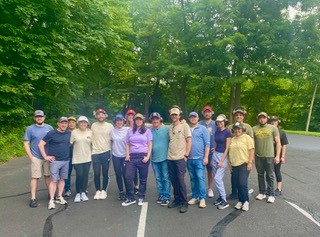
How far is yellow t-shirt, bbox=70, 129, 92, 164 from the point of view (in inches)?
229

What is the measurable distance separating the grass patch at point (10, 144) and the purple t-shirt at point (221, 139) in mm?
7143

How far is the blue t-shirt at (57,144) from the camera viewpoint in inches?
218

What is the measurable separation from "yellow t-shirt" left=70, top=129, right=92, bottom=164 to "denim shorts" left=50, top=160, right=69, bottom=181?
19 centimetres

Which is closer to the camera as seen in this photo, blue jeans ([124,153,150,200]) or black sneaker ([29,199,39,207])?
black sneaker ([29,199,39,207])

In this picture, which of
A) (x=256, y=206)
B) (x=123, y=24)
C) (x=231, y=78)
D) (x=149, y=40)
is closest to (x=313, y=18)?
(x=231, y=78)

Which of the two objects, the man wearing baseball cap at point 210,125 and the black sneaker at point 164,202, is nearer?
the black sneaker at point 164,202

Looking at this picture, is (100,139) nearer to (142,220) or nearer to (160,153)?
(160,153)

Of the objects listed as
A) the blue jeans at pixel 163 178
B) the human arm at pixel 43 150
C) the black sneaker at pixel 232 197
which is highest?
the human arm at pixel 43 150

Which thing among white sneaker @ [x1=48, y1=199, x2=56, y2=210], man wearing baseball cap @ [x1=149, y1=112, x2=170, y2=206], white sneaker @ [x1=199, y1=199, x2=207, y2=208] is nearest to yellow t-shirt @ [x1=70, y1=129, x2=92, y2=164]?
white sneaker @ [x1=48, y1=199, x2=56, y2=210]

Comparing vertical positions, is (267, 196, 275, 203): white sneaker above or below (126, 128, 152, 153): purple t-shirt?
below

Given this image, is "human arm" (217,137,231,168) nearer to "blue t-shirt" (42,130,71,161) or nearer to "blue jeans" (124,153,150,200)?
"blue jeans" (124,153,150,200)

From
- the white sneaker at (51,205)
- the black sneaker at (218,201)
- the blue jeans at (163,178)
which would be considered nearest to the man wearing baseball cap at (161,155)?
the blue jeans at (163,178)

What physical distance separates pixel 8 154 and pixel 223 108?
107ft

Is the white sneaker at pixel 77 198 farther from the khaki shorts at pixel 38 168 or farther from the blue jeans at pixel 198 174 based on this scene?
the blue jeans at pixel 198 174
